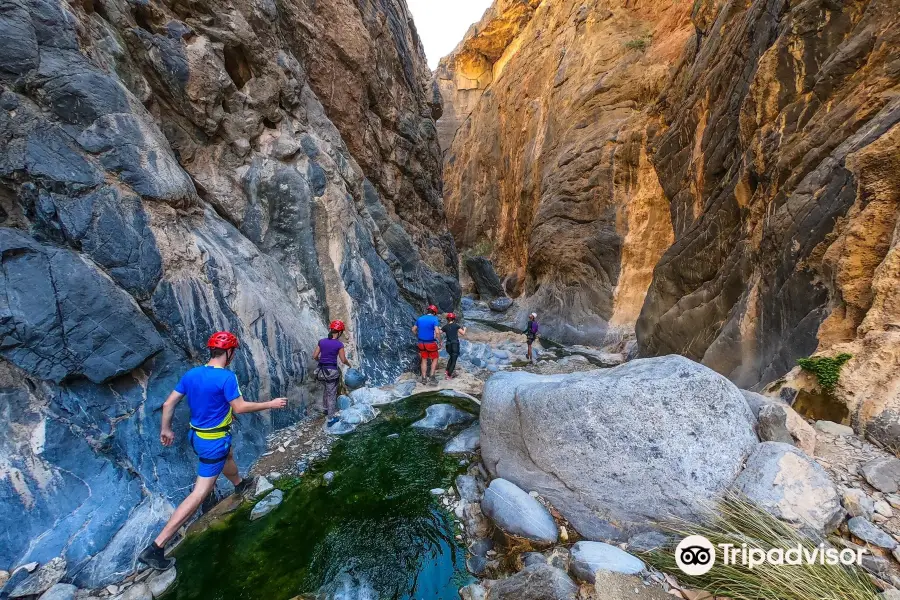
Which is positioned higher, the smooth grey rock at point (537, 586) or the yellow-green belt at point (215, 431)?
the yellow-green belt at point (215, 431)

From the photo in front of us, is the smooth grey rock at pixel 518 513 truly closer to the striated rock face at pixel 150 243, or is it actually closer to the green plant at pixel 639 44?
the striated rock face at pixel 150 243

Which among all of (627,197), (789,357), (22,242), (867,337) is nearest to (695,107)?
(627,197)

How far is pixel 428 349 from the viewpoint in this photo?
8.65 m

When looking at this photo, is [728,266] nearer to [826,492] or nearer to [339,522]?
[826,492]

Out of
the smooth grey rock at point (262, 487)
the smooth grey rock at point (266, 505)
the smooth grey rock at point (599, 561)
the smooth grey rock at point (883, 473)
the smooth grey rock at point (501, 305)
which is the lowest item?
the smooth grey rock at point (501, 305)

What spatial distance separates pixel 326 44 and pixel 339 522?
12.6 m

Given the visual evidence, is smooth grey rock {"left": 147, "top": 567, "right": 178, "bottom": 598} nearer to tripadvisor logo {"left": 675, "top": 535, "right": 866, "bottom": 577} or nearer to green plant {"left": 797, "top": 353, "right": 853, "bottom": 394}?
tripadvisor logo {"left": 675, "top": 535, "right": 866, "bottom": 577}

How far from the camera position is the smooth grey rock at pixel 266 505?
13.1 ft

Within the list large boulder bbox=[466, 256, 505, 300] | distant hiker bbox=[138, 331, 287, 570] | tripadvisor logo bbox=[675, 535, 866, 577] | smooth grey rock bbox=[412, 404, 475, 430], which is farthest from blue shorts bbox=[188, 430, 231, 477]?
large boulder bbox=[466, 256, 505, 300]

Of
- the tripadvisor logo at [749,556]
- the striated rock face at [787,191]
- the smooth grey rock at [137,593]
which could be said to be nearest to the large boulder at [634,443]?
the tripadvisor logo at [749,556]

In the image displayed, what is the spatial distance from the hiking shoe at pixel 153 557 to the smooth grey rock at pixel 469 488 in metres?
2.85

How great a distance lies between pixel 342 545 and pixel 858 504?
411 centimetres

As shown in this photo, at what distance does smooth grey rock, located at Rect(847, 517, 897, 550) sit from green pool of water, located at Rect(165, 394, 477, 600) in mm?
2774

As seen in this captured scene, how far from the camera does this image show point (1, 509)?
3.01m
